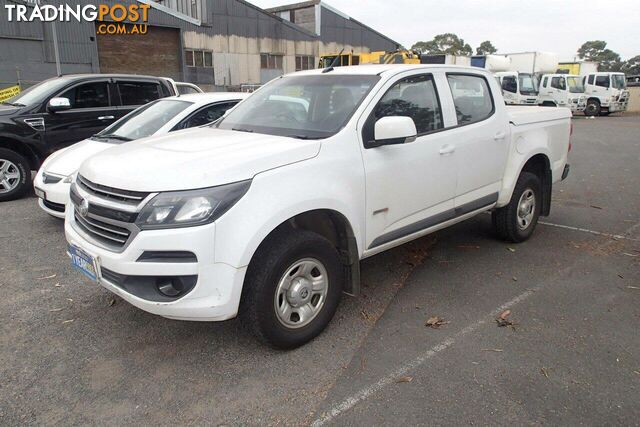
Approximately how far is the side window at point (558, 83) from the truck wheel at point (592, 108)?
3073 mm

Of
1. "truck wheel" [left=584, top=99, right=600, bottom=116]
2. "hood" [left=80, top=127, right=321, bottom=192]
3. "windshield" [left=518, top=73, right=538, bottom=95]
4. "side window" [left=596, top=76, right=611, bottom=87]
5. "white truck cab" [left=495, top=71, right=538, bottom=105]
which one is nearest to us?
"hood" [left=80, top=127, right=321, bottom=192]

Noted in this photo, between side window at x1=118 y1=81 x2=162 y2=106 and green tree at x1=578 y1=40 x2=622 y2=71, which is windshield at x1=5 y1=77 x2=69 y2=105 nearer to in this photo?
side window at x1=118 y1=81 x2=162 y2=106

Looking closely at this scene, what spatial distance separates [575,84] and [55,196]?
2610 cm

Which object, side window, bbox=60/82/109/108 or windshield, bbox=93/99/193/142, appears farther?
side window, bbox=60/82/109/108

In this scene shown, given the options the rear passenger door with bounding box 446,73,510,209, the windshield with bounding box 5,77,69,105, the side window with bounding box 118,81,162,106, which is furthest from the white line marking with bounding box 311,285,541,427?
the windshield with bounding box 5,77,69,105

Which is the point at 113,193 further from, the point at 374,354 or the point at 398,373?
the point at 398,373

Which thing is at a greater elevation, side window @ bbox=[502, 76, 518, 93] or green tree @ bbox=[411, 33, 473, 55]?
green tree @ bbox=[411, 33, 473, 55]

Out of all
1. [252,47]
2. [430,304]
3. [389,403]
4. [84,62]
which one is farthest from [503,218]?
[252,47]

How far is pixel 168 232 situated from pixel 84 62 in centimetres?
2786

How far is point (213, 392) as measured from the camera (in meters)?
2.82

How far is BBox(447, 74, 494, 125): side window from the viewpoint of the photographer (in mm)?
4387

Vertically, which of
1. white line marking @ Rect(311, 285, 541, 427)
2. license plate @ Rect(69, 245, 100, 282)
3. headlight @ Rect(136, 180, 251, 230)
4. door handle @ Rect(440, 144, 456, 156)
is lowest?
white line marking @ Rect(311, 285, 541, 427)

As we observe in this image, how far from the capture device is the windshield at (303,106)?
3.58 meters

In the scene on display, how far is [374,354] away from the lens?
3191 millimetres
